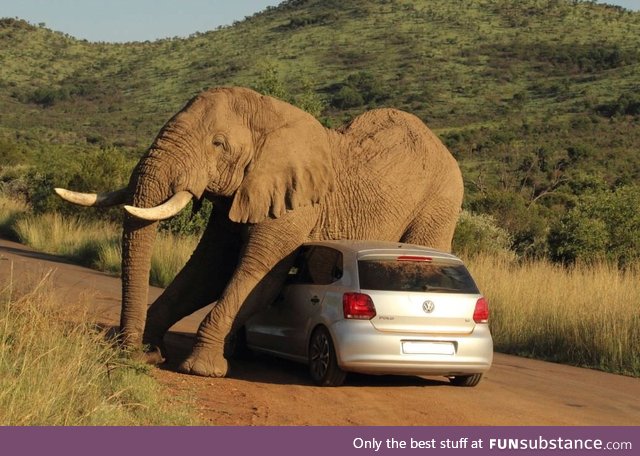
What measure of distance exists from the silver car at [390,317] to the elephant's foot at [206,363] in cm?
61

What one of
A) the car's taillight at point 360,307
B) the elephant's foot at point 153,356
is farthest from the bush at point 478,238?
the car's taillight at point 360,307

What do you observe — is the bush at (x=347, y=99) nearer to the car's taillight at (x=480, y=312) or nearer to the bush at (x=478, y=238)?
the bush at (x=478, y=238)

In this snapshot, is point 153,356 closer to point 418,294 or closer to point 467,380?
point 418,294

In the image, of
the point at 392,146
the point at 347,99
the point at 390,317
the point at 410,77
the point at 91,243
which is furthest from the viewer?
the point at 410,77

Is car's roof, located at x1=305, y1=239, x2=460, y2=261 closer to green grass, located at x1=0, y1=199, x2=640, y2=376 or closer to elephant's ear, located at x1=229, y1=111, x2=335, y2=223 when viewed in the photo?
elephant's ear, located at x1=229, y1=111, x2=335, y2=223

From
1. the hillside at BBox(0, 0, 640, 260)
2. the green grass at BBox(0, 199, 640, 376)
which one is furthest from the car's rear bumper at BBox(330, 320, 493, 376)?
the hillside at BBox(0, 0, 640, 260)

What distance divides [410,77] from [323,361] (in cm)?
7004

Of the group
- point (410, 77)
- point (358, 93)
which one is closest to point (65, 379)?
point (358, 93)

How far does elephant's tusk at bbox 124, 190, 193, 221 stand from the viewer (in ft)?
31.3

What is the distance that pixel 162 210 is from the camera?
9664 mm

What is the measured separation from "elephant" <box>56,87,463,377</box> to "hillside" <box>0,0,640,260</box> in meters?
26.5

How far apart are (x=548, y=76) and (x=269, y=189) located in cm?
6600

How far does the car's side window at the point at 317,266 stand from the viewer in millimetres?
9594

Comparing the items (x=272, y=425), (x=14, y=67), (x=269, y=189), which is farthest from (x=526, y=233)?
(x=14, y=67)
